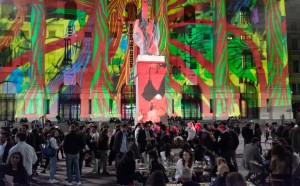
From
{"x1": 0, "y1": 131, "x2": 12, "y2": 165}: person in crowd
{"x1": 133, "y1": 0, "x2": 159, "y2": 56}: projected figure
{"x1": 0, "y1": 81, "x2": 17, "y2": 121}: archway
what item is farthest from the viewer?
{"x1": 0, "y1": 81, "x2": 17, "y2": 121}: archway

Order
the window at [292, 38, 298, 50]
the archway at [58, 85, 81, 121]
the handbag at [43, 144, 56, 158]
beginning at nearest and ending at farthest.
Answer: the handbag at [43, 144, 56, 158]
the archway at [58, 85, 81, 121]
the window at [292, 38, 298, 50]

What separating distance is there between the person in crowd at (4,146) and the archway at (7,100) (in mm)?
34954

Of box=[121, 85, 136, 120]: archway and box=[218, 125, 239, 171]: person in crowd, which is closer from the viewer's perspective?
box=[218, 125, 239, 171]: person in crowd

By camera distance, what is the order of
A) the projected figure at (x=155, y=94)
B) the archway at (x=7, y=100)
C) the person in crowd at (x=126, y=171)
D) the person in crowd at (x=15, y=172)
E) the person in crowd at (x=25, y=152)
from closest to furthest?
the person in crowd at (x=15, y=172) → the person in crowd at (x=126, y=171) → the person in crowd at (x=25, y=152) → the projected figure at (x=155, y=94) → the archway at (x=7, y=100)

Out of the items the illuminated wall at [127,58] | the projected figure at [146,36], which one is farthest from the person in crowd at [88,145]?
the illuminated wall at [127,58]

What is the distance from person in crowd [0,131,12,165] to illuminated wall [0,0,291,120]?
30.6 metres

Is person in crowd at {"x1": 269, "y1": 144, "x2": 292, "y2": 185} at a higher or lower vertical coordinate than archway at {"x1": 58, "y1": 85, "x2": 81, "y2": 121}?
lower

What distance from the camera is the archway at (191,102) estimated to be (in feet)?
142

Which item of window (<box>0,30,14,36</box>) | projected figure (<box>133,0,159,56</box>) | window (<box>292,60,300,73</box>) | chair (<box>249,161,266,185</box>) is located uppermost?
window (<box>0,30,14,36</box>)

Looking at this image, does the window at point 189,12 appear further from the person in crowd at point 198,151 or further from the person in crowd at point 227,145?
the person in crowd at point 198,151

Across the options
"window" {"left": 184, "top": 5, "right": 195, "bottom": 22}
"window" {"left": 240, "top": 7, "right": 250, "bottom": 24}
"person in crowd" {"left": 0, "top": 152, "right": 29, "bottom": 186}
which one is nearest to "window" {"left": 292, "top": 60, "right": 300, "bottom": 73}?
"window" {"left": 240, "top": 7, "right": 250, "bottom": 24}

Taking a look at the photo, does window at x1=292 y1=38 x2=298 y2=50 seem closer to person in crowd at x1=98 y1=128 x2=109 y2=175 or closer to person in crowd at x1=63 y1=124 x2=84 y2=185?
person in crowd at x1=98 y1=128 x2=109 y2=175

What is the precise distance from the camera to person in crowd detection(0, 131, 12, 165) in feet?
25.5

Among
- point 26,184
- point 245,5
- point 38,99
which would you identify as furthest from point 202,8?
point 26,184
